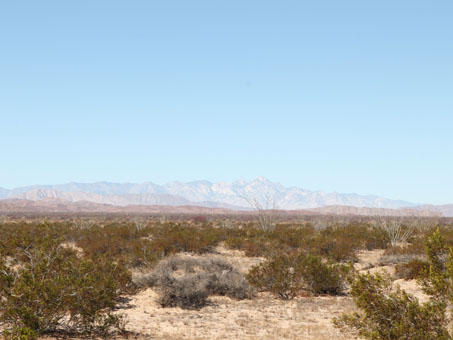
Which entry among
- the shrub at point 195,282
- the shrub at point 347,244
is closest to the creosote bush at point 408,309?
the shrub at point 195,282

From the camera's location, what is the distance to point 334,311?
36.6ft

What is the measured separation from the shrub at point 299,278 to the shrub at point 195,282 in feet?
2.35

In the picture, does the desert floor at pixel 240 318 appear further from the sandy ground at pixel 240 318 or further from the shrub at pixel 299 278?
the shrub at pixel 299 278

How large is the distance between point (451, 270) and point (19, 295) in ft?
22.5

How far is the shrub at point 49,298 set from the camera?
7062 mm

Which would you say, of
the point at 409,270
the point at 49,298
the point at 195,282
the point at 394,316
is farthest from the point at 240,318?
the point at 409,270

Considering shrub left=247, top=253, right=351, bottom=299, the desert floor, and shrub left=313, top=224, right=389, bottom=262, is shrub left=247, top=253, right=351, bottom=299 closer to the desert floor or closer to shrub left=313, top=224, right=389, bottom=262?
the desert floor

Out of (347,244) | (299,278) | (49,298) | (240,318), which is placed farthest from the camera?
(347,244)

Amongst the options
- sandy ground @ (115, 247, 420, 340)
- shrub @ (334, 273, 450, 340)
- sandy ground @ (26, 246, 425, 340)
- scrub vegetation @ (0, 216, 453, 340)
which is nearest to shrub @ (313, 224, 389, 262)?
scrub vegetation @ (0, 216, 453, 340)

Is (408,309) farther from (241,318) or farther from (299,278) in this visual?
(299,278)

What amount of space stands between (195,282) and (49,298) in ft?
17.5

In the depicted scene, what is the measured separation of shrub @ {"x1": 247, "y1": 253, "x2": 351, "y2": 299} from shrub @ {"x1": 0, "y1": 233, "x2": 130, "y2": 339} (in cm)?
576

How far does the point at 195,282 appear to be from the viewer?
39.7ft

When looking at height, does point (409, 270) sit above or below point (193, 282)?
above
